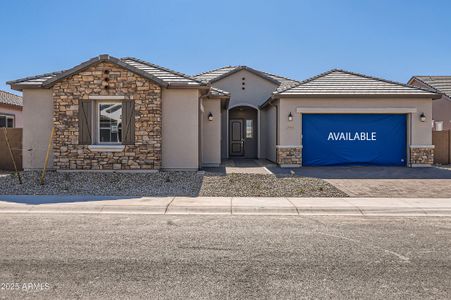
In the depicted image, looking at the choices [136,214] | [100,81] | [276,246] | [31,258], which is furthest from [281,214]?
[100,81]

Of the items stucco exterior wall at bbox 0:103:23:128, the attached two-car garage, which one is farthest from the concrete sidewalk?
stucco exterior wall at bbox 0:103:23:128

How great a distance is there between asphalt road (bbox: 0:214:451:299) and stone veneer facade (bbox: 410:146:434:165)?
10.6m

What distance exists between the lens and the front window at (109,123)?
46.2 ft

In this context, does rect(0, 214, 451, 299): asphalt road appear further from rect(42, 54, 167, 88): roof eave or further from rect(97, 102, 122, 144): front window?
rect(42, 54, 167, 88): roof eave


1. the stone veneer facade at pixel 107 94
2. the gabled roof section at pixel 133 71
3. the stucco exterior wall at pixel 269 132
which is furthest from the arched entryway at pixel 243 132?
the stone veneer facade at pixel 107 94

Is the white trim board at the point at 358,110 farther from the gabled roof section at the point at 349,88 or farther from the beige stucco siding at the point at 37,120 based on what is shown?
the beige stucco siding at the point at 37,120

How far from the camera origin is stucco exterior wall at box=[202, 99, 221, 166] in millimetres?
17516

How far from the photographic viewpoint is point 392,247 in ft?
18.5

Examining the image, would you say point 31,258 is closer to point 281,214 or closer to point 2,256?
point 2,256

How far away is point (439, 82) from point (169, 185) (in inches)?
961

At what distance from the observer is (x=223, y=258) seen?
201 inches

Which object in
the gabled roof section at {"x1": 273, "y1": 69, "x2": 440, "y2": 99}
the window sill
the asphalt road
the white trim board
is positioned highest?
the gabled roof section at {"x1": 273, "y1": 69, "x2": 440, "y2": 99}

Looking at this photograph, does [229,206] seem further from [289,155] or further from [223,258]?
[289,155]

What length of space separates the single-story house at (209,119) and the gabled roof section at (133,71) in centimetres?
4
